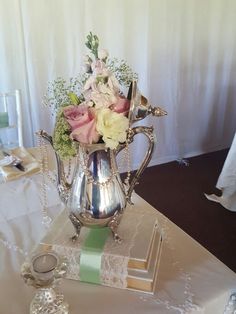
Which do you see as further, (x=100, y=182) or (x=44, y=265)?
(x=100, y=182)

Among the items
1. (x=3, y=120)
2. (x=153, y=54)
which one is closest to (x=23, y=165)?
(x=3, y=120)

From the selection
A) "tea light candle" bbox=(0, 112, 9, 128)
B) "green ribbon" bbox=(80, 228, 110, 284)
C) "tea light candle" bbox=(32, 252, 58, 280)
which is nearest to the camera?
"tea light candle" bbox=(32, 252, 58, 280)

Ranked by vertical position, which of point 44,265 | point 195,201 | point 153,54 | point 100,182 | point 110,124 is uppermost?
point 153,54

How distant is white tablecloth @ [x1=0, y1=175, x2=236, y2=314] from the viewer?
67cm

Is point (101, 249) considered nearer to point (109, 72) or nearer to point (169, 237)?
point (169, 237)

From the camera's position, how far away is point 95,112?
0.67m

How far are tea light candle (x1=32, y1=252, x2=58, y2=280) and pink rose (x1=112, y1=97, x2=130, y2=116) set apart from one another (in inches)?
12.5

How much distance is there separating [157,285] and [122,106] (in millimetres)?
392

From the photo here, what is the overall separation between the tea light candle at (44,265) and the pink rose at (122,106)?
316mm

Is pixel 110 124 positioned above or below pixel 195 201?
above

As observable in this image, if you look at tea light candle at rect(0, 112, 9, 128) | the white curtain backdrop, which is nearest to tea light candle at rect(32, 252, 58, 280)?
tea light candle at rect(0, 112, 9, 128)

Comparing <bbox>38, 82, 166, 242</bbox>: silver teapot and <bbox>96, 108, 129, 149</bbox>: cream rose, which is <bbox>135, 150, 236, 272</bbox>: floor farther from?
<bbox>96, 108, 129, 149</bbox>: cream rose

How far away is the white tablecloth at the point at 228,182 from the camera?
222 centimetres

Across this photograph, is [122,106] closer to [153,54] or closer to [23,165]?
[23,165]
